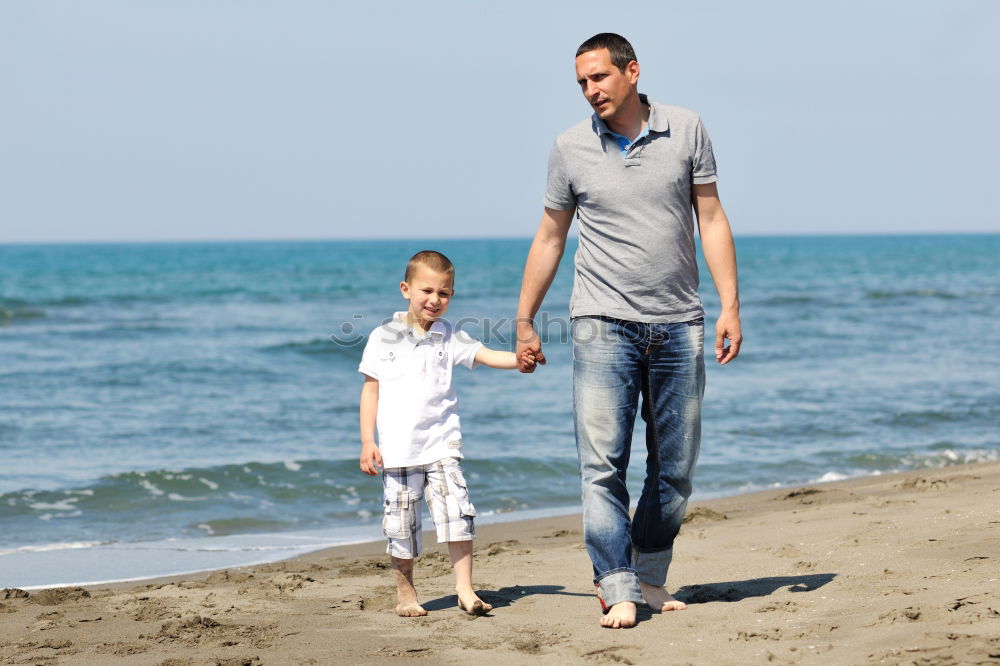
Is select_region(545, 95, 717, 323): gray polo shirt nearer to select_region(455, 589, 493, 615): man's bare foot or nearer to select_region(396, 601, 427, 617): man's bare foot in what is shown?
select_region(455, 589, 493, 615): man's bare foot

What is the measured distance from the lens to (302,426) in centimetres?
1107

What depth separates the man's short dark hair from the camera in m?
3.69

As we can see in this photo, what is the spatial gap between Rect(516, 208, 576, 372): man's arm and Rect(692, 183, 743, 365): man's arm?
478 mm

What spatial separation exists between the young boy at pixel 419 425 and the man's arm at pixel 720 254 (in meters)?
0.82

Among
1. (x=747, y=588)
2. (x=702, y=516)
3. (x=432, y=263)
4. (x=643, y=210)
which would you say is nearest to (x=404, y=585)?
(x=432, y=263)

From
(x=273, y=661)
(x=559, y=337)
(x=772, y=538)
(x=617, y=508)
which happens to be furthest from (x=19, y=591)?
(x=559, y=337)

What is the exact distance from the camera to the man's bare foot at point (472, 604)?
407 centimetres

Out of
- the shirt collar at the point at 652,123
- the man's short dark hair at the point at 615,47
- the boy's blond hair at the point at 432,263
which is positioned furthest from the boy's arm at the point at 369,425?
the man's short dark hair at the point at 615,47

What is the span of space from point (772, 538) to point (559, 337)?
15.9m

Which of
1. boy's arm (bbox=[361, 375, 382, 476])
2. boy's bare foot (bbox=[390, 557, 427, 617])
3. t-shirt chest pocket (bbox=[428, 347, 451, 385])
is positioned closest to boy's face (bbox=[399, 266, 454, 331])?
t-shirt chest pocket (bbox=[428, 347, 451, 385])

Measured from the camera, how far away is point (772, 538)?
17.5 ft

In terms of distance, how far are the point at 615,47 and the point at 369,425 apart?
1702 mm

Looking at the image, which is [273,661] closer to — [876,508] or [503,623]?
[503,623]

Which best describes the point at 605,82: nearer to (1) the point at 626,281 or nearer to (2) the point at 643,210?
(2) the point at 643,210
